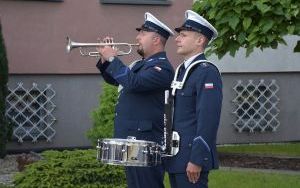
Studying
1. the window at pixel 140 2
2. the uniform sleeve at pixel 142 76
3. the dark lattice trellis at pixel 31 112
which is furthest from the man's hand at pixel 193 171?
the window at pixel 140 2

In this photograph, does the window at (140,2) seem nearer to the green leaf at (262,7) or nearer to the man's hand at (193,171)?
the green leaf at (262,7)

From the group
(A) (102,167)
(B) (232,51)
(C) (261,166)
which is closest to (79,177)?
(A) (102,167)

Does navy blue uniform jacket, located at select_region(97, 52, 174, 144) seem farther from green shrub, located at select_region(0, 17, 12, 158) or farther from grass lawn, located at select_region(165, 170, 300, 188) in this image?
green shrub, located at select_region(0, 17, 12, 158)

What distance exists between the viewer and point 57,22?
11859 mm

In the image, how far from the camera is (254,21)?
8.55m

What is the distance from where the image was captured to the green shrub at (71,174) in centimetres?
677

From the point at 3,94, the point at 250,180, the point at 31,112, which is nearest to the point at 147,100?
the point at 250,180

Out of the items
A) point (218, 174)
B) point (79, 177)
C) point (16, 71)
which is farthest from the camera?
point (16, 71)

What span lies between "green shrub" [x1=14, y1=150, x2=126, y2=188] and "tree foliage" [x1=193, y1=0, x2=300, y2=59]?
246 centimetres

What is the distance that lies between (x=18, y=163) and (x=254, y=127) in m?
5.24

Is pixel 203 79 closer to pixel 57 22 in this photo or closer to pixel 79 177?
pixel 79 177

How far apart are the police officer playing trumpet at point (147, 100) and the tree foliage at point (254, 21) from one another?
2.91m

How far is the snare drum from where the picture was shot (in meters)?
5.14

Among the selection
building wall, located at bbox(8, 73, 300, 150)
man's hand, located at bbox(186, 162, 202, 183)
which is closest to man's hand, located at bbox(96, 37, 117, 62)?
man's hand, located at bbox(186, 162, 202, 183)
